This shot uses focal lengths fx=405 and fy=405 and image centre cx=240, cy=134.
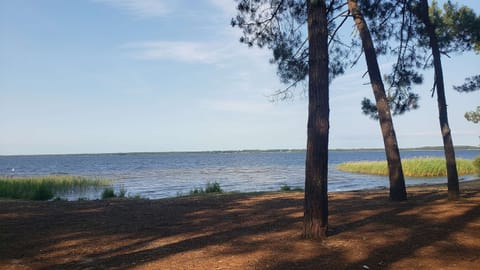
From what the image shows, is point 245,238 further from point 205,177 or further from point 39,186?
point 205,177

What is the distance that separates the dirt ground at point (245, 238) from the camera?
5.07 m

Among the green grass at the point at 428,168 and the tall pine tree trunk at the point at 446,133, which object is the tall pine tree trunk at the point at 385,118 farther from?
the green grass at the point at 428,168

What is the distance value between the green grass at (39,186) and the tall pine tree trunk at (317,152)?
1335cm

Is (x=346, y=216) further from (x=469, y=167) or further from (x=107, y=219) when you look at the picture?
(x=469, y=167)

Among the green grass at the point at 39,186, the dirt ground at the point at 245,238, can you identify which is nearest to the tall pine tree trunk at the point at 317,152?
the dirt ground at the point at 245,238

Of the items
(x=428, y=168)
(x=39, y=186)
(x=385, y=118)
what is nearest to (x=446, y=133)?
(x=385, y=118)

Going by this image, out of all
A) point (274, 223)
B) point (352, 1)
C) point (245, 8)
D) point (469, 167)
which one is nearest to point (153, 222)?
point (274, 223)

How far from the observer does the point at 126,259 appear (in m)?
5.33

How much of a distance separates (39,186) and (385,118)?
15.8m

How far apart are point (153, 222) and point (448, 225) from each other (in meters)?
5.53

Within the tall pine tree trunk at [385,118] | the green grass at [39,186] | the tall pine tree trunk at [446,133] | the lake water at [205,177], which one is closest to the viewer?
the tall pine tree trunk at [446,133]

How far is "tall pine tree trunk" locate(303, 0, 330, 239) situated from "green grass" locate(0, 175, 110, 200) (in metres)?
13.4

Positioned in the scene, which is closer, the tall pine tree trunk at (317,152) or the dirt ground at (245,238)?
the dirt ground at (245,238)

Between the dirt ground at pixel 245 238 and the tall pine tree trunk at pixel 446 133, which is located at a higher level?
the tall pine tree trunk at pixel 446 133
